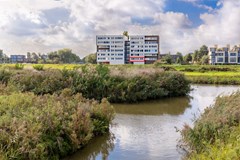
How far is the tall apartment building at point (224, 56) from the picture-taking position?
10139 centimetres

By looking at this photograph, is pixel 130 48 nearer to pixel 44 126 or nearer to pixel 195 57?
pixel 195 57

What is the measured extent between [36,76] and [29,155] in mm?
13475

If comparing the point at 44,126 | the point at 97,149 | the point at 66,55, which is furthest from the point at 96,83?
the point at 66,55

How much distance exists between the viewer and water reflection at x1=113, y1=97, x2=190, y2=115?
16047 mm

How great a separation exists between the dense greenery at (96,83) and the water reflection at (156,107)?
0.95 m

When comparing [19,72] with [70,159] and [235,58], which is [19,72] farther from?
[235,58]

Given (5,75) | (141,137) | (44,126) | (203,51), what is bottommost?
(141,137)

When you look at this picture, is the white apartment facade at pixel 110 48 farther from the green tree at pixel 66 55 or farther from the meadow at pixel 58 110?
the meadow at pixel 58 110

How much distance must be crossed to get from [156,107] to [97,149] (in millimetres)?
8709

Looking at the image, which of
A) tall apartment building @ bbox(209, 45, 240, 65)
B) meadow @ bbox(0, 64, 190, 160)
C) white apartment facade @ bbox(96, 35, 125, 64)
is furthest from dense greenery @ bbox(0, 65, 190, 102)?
tall apartment building @ bbox(209, 45, 240, 65)

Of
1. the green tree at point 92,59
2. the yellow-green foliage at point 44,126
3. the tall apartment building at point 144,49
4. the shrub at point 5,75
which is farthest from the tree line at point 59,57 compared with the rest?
the yellow-green foliage at point 44,126

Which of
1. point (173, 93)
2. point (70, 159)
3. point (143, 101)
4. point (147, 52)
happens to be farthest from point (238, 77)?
point (147, 52)

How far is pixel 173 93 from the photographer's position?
22.8 metres

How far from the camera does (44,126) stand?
7.85 metres
